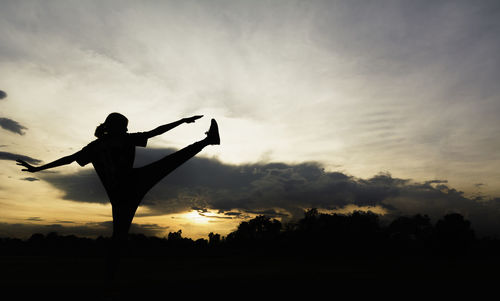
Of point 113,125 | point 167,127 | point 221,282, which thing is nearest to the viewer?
point 167,127

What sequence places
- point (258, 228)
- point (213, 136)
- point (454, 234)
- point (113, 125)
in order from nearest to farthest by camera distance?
point (113, 125)
point (213, 136)
point (454, 234)
point (258, 228)

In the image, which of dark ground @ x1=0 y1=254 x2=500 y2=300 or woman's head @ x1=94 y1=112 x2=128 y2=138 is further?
dark ground @ x1=0 y1=254 x2=500 y2=300

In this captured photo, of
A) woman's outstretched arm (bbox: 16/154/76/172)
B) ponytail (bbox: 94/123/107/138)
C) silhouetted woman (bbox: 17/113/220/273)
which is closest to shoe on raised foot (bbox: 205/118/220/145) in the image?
silhouetted woman (bbox: 17/113/220/273)

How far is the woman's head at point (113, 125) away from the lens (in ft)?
13.2

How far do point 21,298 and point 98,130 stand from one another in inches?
250

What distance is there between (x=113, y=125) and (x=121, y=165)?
24.3 inches

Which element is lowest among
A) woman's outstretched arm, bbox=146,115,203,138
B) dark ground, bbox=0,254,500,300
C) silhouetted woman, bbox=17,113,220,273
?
dark ground, bbox=0,254,500,300

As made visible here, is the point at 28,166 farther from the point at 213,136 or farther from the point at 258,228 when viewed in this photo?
the point at 258,228

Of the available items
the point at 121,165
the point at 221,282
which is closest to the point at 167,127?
the point at 121,165

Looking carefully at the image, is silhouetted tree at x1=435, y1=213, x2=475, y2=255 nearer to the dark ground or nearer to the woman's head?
the dark ground

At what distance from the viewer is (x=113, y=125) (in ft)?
13.2

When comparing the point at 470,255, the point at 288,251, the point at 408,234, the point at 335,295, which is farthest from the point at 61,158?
the point at 408,234

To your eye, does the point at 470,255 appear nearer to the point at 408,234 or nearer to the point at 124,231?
the point at 408,234

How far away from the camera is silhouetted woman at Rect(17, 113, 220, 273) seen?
3.71 m
